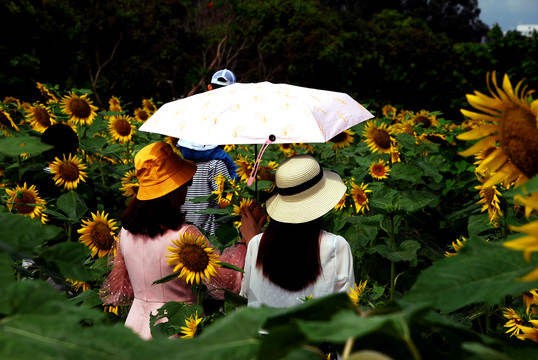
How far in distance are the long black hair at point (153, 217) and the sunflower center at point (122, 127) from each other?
256 cm

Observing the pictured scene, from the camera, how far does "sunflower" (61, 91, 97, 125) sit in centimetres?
489

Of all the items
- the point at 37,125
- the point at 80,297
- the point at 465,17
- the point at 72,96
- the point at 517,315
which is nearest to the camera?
the point at 80,297

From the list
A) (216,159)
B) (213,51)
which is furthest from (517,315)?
(213,51)

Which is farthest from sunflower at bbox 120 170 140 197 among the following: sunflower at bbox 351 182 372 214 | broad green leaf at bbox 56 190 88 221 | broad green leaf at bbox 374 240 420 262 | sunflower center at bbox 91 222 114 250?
broad green leaf at bbox 374 240 420 262

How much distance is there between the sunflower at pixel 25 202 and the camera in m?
3.32

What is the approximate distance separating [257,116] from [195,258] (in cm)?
98

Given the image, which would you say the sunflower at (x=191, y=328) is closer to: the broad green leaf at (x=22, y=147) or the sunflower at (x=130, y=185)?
the sunflower at (x=130, y=185)

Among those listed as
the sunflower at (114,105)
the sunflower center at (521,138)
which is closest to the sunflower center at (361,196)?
the sunflower center at (521,138)

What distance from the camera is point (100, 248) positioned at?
3172mm

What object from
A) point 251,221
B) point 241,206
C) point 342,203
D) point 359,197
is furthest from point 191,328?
point 359,197

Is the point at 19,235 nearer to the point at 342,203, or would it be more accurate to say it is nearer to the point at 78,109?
the point at 342,203

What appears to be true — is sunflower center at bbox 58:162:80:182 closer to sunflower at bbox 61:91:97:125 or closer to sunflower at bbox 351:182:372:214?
sunflower at bbox 61:91:97:125

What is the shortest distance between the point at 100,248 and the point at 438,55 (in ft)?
61.0

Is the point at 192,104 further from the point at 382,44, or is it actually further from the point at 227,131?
the point at 382,44
